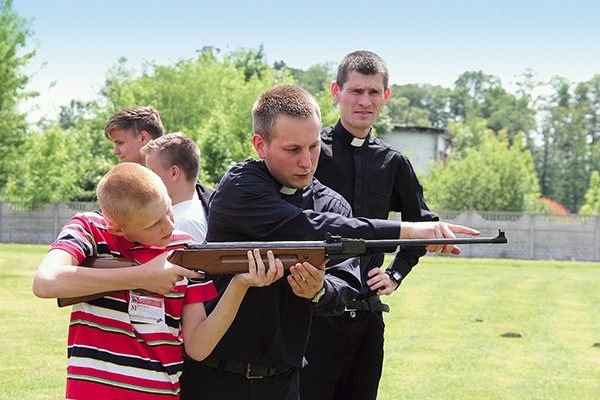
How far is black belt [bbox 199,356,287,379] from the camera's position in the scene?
402 centimetres

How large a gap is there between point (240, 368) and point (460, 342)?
36.4 feet

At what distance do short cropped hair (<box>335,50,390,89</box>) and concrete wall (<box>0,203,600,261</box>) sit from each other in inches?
1561

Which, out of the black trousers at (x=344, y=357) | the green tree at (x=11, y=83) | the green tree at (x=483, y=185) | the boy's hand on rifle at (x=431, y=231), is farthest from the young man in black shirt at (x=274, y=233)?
the green tree at (x=483, y=185)

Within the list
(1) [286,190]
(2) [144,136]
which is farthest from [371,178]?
(2) [144,136]

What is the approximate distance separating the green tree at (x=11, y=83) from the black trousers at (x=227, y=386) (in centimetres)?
3857

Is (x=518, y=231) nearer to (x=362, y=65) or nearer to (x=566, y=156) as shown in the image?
(x=362, y=65)

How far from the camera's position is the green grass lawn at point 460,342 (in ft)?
35.7

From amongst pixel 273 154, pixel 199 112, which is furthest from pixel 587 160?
pixel 273 154

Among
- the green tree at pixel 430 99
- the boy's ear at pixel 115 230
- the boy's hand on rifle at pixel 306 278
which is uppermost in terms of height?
the green tree at pixel 430 99

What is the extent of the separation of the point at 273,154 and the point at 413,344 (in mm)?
10602

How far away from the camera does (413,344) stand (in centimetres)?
1427

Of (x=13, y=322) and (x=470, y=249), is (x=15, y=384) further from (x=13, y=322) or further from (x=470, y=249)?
(x=470, y=249)

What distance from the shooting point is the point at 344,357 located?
18.1ft

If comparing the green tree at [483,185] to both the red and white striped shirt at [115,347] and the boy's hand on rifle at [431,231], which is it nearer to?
the boy's hand on rifle at [431,231]
